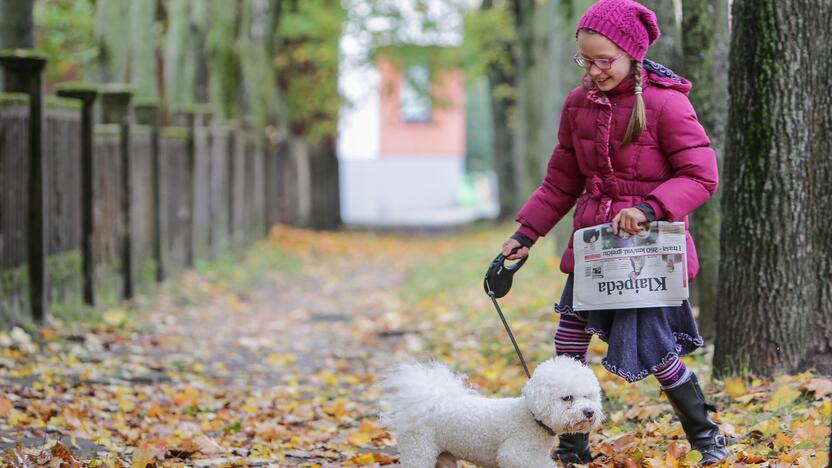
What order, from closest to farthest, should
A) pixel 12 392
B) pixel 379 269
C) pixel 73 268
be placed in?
pixel 12 392, pixel 73 268, pixel 379 269

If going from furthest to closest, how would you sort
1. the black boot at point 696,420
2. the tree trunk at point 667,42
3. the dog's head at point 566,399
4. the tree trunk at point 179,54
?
the tree trunk at point 179,54 → the tree trunk at point 667,42 → the black boot at point 696,420 → the dog's head at point 566,399

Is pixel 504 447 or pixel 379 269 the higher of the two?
pixel 504 447

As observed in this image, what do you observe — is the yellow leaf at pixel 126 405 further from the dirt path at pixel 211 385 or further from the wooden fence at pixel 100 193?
the wooden fence at pixel 100 193

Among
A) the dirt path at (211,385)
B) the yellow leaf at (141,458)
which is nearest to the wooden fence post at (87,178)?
the dirt path at (211,385)

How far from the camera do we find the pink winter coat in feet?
14.3

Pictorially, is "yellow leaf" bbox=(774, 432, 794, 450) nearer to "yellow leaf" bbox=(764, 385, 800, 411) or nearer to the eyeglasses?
"yellow leaf" bbox=(764, 385, 800, 411)

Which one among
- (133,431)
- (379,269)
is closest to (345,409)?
(133,431)

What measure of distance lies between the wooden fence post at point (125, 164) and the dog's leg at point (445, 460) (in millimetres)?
7726

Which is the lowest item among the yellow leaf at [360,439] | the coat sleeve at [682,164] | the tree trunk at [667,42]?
the yellow leaf at [360,439]

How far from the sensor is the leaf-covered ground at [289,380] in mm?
5332

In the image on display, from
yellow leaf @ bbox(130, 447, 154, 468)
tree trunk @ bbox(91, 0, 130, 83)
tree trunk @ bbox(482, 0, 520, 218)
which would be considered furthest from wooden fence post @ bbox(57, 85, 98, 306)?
tree trunk @ bbox(482, 0, 520, 218)

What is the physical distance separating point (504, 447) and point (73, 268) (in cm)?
685

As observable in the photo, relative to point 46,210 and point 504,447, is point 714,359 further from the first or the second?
point 46,210

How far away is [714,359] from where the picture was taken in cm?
614
